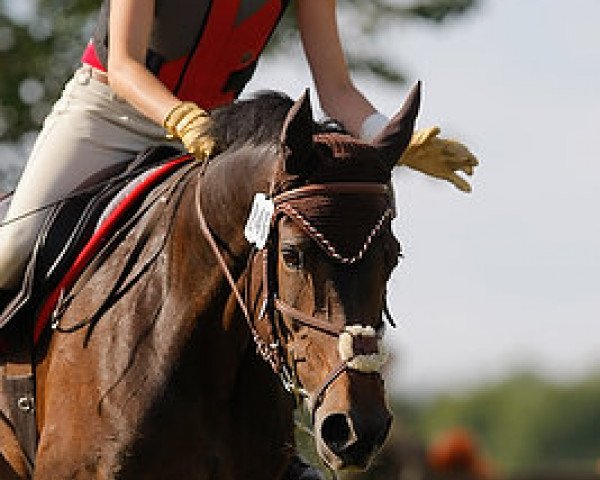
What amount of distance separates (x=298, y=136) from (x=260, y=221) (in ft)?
0.92

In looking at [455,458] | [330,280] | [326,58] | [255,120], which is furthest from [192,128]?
[455,458]

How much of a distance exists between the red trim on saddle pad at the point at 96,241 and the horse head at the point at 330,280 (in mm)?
814

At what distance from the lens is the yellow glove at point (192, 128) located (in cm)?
680

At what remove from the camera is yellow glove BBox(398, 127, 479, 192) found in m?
7.14

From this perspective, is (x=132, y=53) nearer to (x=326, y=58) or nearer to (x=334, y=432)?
(x=326, y=58)

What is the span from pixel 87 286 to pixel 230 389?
25.1 inches

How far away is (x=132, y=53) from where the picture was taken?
7277mm

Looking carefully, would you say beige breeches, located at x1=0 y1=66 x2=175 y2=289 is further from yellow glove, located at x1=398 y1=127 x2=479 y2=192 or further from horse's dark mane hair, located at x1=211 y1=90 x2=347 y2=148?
yellow glove, located at x1=398 y1=127 x2=479 y2=192

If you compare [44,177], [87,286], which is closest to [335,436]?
[87,286]

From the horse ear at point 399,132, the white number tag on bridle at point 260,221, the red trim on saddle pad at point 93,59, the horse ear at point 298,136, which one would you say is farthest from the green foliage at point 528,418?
the horse ear at point 298,136

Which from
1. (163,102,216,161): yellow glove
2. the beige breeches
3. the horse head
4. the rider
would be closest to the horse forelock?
the horse head

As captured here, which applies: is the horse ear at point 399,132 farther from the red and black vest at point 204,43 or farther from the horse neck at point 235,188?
the red and black vest at point 204,43

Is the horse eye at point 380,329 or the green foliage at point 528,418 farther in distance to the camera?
the green foliage at point 528,418

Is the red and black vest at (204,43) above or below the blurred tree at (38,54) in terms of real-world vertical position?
above
